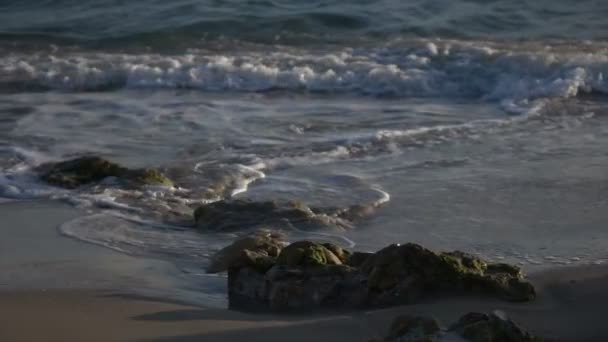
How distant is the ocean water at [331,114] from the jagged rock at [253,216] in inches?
4.1

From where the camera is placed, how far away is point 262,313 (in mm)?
4199

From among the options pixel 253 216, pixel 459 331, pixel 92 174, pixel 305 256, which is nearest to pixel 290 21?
pixel 92 174

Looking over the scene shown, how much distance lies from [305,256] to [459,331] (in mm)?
919

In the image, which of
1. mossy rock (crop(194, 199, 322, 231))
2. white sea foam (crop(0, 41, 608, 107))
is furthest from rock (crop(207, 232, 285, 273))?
white sea foam (crop(0, 41, 608, 107))

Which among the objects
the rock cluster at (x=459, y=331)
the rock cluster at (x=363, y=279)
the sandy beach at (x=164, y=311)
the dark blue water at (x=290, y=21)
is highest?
the dark blue water at (x=290, y=21)

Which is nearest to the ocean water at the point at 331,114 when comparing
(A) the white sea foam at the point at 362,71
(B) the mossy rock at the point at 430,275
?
(A) the white sea foam at the point at 362,71

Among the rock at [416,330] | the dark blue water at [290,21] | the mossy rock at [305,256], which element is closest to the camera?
the rock at [416,330]

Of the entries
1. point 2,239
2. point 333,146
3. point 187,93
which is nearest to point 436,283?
point 2,239

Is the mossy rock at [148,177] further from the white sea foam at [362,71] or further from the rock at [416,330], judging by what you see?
the white sea foam at [362,71]

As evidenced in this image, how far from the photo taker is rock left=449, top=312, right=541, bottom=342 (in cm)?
354

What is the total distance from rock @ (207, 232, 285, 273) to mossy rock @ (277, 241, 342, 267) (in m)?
0.08

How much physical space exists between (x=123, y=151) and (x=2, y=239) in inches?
84.6

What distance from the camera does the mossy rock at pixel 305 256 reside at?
172 inches

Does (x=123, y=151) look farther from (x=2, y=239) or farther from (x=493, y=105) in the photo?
(x=493, y=105)
